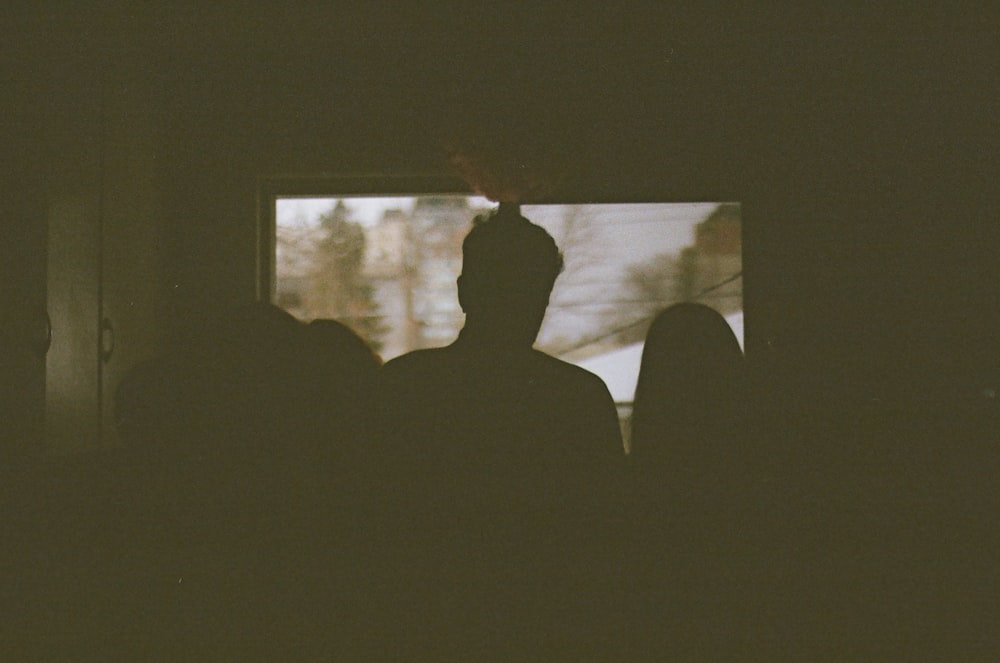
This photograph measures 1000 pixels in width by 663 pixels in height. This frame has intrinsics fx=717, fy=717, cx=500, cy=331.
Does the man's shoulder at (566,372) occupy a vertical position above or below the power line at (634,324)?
below

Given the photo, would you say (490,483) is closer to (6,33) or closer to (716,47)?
(716,47)

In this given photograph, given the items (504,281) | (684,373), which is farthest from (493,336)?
(684,373)

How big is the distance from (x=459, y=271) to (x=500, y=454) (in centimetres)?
20

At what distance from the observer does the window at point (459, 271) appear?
2.25ft

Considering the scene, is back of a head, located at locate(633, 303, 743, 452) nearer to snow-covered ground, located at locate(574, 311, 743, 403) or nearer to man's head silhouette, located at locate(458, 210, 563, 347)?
snow-covered ground, located at locate(574, 311, 743, 403)

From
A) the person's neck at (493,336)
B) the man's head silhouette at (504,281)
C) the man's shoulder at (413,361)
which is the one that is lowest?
the man's shoulder at (413,361)

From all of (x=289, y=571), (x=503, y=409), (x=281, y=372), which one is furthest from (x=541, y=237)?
(x=289, y=571)

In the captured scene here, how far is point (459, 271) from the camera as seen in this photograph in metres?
0.74

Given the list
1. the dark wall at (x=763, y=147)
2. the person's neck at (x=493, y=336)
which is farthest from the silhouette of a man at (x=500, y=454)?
the dark wall at (x=763, y=147)

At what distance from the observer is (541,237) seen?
77cm

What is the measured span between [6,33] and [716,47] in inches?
32.9

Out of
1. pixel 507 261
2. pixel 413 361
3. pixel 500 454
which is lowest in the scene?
pixel 500 454

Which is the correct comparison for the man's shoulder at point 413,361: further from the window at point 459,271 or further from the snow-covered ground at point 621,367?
the snow-covered ground at point 621,367

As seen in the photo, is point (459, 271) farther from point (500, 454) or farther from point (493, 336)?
point (500, 454)
